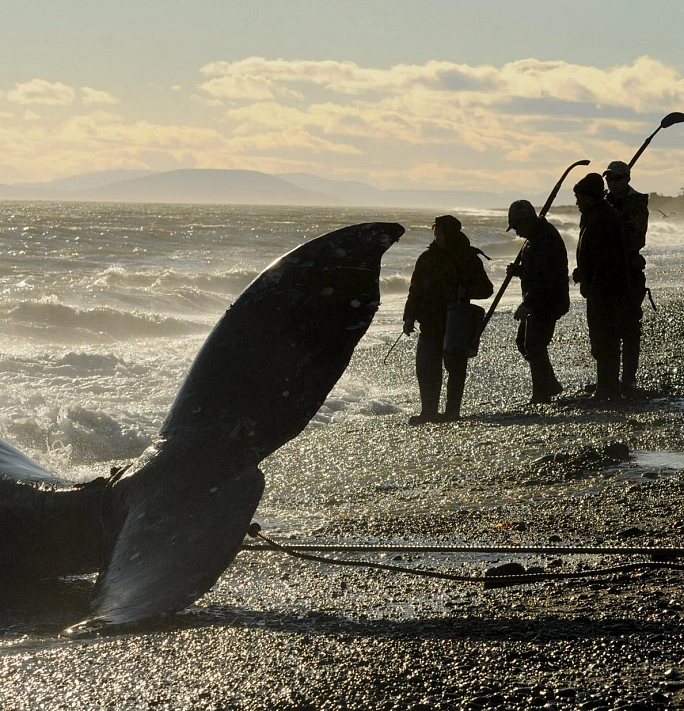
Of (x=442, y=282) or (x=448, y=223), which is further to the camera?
(x=442, y=282)

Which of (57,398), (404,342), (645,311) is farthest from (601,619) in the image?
(645,311)

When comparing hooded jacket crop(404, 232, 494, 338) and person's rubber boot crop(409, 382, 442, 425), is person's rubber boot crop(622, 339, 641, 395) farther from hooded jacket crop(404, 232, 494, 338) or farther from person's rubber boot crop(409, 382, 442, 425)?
person's rubber boot crop(409, 382, 442, 425)

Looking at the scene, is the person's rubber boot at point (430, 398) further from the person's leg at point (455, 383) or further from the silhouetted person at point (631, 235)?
the silhouetted person at point (631, 235)

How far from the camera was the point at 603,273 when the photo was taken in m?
9.52

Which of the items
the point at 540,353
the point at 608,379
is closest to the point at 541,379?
the point at 540,353

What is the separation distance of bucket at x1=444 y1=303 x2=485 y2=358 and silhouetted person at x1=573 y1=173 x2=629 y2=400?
1048 millimetres

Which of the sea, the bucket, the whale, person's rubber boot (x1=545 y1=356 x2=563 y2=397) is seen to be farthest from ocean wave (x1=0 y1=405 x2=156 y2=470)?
the whale

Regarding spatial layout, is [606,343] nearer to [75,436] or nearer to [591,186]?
[591,186]

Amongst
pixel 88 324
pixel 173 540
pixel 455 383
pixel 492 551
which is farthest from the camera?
pixel 88 324

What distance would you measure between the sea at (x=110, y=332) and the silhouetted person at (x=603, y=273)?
2397mm

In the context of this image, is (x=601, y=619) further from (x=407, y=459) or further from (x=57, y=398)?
(x=57, y=398)

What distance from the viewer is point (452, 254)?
984 cm

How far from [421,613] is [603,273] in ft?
20.0

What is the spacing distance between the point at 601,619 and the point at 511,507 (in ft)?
7.80
